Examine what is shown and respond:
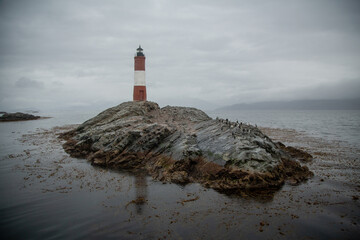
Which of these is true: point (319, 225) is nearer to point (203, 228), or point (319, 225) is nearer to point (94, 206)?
point (203, 228)

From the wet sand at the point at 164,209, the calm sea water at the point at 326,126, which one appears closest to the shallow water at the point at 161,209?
the wet sand at the point at 164,209

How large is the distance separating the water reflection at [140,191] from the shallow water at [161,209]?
0.05 m

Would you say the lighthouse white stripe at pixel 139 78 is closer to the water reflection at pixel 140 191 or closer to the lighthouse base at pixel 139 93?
the lighthouse base at pixel 139 93

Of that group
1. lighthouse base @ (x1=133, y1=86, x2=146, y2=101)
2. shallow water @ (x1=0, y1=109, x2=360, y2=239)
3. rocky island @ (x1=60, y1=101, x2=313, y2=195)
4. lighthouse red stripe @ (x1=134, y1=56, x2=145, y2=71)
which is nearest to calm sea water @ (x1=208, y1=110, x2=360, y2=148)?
rocky island @ (x1=60, y1=101, x2=313, y2=195)

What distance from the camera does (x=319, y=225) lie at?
9648mm

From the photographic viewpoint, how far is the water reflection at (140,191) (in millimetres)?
11648

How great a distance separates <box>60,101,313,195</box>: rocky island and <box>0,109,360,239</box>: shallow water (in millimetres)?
1099

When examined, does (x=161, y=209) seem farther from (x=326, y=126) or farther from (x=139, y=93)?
(x=326, y=126)

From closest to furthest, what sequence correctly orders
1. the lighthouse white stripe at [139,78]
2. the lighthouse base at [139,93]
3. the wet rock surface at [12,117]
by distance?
the lighthouse white stripe at [139,78] < the lighthouse base at [139,93] < the wet rock surface at [12,117]

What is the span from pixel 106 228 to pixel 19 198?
6998mm

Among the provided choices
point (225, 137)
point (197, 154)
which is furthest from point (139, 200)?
point (225, 137)

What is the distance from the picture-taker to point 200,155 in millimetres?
17000

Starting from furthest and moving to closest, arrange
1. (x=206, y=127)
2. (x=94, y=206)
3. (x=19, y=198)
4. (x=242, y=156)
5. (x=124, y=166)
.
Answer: (x=206, y=127)
(x=124, y=166)
(x=242, y=156)
(x=19, y=198)
(x=94, y=206)

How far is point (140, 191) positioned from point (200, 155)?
5.56 metres
